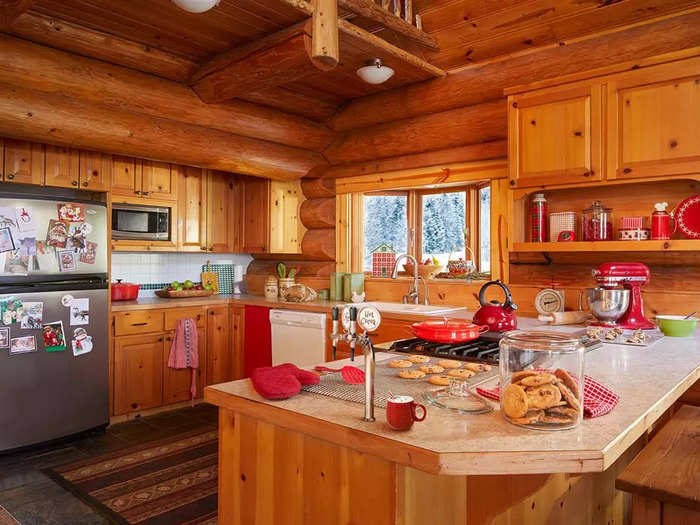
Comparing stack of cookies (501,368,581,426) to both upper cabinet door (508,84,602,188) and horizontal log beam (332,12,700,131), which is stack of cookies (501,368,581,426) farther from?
horizontal log beam (332,12,700,131)

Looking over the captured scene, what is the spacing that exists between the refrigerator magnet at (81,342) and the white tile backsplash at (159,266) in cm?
109

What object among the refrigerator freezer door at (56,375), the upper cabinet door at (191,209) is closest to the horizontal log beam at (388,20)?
the upper cabinet door at (191,209)

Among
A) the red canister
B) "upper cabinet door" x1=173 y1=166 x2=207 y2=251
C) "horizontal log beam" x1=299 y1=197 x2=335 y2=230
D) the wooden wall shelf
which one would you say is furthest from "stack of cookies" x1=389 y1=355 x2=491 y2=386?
"upper cabinet door" x1=173 y1=166 x2=207 y2=251

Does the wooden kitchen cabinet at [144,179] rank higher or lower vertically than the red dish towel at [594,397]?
higher

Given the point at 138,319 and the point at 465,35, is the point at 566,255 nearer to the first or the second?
the point at 465,35

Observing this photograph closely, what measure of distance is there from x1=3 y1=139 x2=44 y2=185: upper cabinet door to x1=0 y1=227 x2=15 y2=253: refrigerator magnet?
1.83 feet

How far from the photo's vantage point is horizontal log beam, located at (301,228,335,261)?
4.90 metres

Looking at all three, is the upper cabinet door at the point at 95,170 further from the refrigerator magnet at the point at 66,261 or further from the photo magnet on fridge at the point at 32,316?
the photo magnet on fridge at the point at 32,316

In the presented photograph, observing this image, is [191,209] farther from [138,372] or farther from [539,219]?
→ [539,219]

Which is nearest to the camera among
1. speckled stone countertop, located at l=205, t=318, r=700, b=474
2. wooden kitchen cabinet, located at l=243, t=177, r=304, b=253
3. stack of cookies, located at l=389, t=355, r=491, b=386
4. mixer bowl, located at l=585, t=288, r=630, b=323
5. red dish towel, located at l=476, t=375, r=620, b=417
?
speckled stone countertop, located at l=205, t=318, r=700, b=474

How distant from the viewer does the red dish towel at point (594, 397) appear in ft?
4.30

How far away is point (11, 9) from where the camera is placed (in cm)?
254

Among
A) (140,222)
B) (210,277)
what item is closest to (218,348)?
(210,277)

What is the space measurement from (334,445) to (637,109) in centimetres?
247
